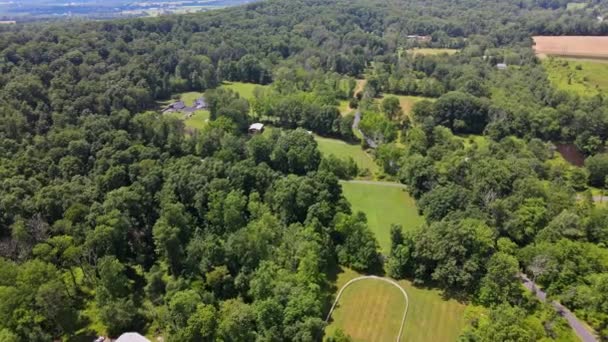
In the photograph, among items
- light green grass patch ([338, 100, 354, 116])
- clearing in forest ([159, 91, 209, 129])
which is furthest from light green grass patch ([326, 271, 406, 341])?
light green grass patch ([338, 100, 354, 116])

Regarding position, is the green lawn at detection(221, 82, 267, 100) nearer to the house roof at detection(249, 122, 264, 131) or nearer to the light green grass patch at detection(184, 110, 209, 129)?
the light green grass patch at detection(184, 110, 209, 129)

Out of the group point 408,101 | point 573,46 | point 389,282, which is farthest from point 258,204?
point 573,46

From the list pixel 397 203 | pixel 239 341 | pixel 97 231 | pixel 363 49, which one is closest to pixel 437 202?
pixel 397 203

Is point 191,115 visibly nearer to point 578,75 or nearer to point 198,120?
point 198,120

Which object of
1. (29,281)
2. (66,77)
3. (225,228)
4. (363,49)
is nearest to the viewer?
(29,281)

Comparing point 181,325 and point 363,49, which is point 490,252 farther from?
point 363,49

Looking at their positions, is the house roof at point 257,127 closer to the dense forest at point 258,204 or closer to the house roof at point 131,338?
the dense forest at point 258,204

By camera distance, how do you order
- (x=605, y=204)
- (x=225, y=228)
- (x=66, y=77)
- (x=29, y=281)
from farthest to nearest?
(x=66, y=77) < (x=605, y=204) < (x=225, y=228) < (x=29, y=281)
